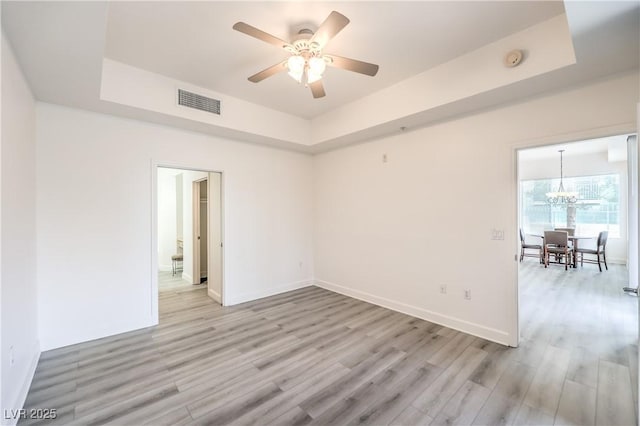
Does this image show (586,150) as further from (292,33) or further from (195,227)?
(195,227)

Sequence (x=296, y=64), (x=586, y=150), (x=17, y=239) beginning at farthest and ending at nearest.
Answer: (x=586, y=150), (x=296, y=64), (x=17, y=239)

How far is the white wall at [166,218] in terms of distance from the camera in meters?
7.30

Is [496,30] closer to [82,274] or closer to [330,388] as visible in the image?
[330,388]

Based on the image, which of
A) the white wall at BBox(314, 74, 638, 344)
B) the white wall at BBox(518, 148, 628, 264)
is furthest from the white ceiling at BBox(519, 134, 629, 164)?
the white wall at BBox(314, 74, 638, 344)

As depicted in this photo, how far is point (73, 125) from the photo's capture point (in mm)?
3129

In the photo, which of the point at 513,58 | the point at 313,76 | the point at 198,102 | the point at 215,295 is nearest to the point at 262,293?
the point at 215,295

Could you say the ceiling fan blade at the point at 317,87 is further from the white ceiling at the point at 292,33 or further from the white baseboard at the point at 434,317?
the white baseboard at the point at 434,317

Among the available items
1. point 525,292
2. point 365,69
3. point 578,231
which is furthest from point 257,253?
point 578,231

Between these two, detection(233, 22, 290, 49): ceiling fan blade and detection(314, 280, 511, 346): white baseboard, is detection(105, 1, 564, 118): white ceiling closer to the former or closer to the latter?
detection(233, 22, 290, 49): ceiling fan blade

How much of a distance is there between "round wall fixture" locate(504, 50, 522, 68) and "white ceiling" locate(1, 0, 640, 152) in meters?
0.18

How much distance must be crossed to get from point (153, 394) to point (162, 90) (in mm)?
3161

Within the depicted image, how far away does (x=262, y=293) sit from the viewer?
4773 millimetres

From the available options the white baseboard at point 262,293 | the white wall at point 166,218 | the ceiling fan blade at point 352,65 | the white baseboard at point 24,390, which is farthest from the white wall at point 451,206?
the white wall at point 166,218

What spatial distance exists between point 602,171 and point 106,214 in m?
10.9
